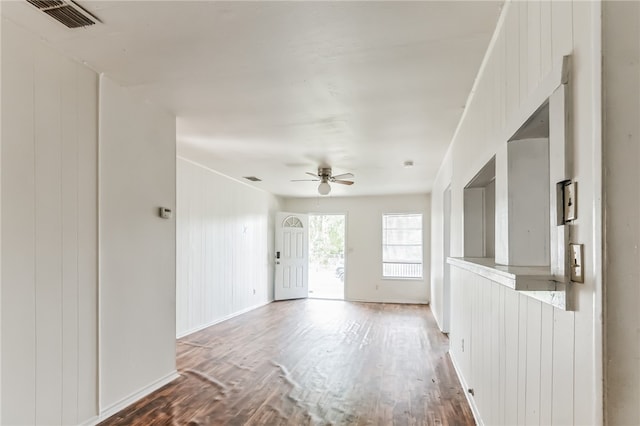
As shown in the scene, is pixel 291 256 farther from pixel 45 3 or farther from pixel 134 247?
pixel 45 3

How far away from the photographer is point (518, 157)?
1.46 m

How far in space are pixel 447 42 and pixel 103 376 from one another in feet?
10.1

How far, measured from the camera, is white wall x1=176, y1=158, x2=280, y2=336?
16.6ft

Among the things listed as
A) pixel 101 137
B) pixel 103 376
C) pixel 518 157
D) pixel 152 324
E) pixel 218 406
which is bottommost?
pixel 218 406

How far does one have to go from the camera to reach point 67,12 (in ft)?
5.93

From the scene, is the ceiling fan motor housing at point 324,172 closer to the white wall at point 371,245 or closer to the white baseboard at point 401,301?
the white wall at point 371,245

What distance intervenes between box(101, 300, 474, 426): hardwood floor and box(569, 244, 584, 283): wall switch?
2.09 meters

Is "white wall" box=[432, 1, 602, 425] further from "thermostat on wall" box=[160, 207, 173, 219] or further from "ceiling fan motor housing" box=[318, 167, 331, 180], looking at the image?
"ceiling fan motor housing" box=[318, 167, 331, 180]

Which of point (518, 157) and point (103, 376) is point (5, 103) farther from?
point (518, 157)

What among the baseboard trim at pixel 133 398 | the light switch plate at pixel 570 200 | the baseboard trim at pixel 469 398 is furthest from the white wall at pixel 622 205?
the baseboard trim at pixel 133 398

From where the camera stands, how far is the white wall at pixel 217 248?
5.07 meters

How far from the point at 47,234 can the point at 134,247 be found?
726 mm

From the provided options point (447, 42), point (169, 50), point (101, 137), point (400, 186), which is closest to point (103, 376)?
point (101, 137)

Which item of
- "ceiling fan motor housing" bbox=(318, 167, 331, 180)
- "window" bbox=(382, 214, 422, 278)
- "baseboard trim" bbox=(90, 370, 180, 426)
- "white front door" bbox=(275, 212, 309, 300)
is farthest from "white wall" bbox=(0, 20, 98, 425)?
"window" bbox=(382, 214, 422, 278)
